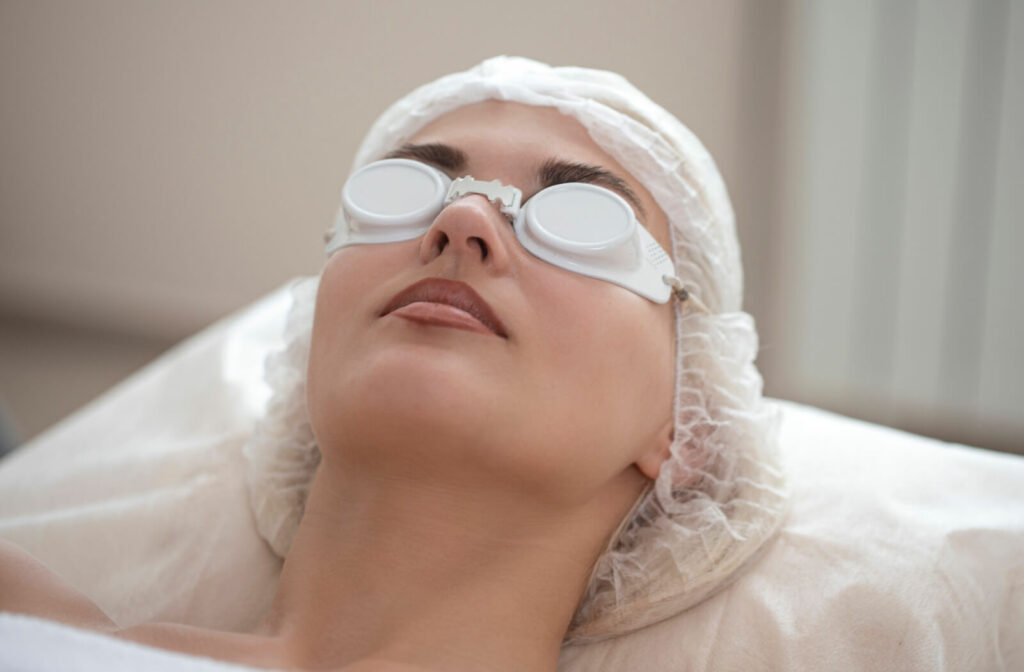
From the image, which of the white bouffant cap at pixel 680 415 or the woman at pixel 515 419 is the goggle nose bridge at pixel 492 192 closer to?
the woman at pixel 515 419

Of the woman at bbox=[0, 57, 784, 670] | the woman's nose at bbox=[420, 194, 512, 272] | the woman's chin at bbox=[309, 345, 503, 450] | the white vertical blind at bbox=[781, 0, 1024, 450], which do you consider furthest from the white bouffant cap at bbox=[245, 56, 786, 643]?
the white vertical blind at bbox=[781, 0, 1024, 450]

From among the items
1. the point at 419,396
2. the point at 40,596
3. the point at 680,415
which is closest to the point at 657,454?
the point at 680,415

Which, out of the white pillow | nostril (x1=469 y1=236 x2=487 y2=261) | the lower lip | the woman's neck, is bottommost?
the white pillow

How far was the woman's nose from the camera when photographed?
1.21 meters

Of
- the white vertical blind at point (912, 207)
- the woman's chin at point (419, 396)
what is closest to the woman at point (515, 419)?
the woman's chin at point (419, 396)

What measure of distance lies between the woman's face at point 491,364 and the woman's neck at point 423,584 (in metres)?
0.05

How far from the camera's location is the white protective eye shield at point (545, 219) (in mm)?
1277

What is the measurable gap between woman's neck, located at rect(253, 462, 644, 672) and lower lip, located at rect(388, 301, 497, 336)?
0.22 metres

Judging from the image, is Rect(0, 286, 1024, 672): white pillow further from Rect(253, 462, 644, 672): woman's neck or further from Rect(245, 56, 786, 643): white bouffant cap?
Rect(253, 462, 644, 672): woman's neck

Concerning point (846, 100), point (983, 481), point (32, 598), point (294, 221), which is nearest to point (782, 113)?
point (846, 100)

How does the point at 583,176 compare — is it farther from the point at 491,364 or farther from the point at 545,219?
the point at 491,364

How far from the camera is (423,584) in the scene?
1205mm

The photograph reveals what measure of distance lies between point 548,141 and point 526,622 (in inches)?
28.0

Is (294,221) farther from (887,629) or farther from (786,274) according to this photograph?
(887,629)
